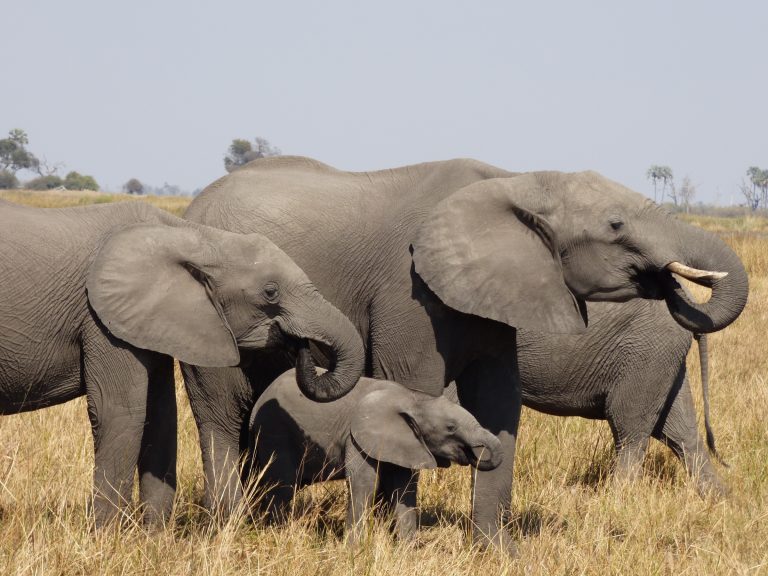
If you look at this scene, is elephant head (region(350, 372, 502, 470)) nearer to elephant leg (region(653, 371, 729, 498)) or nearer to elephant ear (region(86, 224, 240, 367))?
elephant ear (region(86, 224, 240, 367))

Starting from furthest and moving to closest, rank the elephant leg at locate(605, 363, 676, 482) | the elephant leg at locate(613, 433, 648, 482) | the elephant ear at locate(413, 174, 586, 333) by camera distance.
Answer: the elephant leg at locate(605, 363, 676, 482) → the elephant leg at locate(613, 433, 648, 482) → the elephant ear at locate(413, 174, 586, 333)

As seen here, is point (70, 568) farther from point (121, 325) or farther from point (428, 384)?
point (428, 384)

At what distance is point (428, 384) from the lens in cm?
503

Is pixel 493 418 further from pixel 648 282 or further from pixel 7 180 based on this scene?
→ pixel 7 180

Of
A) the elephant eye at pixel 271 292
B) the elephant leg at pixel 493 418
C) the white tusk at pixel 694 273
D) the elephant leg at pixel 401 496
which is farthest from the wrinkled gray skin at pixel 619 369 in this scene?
the elephant eye at pixel 271 292

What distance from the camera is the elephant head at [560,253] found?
468 cm

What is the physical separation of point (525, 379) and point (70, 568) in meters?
3.05

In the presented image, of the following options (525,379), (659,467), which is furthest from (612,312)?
(659,467)

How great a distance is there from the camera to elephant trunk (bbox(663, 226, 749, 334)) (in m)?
4.64

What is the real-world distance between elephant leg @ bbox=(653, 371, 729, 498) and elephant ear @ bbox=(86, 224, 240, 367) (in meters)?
2.98

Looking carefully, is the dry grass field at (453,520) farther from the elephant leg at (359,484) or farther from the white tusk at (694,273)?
the white tusk at (694,273)

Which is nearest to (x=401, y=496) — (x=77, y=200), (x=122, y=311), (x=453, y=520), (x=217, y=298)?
(x=453, y=520)

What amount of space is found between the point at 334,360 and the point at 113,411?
33.7 inches

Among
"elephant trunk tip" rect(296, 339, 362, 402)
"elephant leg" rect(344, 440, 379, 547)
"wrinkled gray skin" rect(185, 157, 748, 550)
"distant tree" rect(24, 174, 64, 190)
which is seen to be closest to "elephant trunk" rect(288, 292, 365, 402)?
"elephant trunk tip" rect(296, 339, 362, 402)
